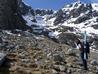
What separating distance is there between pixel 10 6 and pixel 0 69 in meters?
84.5

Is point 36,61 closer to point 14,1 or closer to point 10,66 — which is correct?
point 10,66

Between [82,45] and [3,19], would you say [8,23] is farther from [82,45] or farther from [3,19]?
[82,45]

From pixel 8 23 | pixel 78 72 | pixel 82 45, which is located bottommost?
pixel 78 72

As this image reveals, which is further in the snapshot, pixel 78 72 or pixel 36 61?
pixel 36 61

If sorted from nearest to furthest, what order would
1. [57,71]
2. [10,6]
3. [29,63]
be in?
[57,71] → [29,63] → [10,6]

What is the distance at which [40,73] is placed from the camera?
1922 cm

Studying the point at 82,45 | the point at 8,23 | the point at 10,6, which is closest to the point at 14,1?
the point at 10,6

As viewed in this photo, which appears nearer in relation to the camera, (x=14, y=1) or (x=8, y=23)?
(x=8, y=23)

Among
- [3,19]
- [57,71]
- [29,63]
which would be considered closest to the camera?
[57,71]

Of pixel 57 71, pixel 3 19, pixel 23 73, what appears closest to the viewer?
pixel 23 73

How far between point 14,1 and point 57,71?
88.8 metres

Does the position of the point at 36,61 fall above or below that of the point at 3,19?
below

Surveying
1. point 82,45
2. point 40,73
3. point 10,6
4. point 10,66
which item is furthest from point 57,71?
point 10,6

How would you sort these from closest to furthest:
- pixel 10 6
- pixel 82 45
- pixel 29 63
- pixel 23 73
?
pixel 23 73 → pixel 29 63 → pixel 82 45 → pixel 10 6
